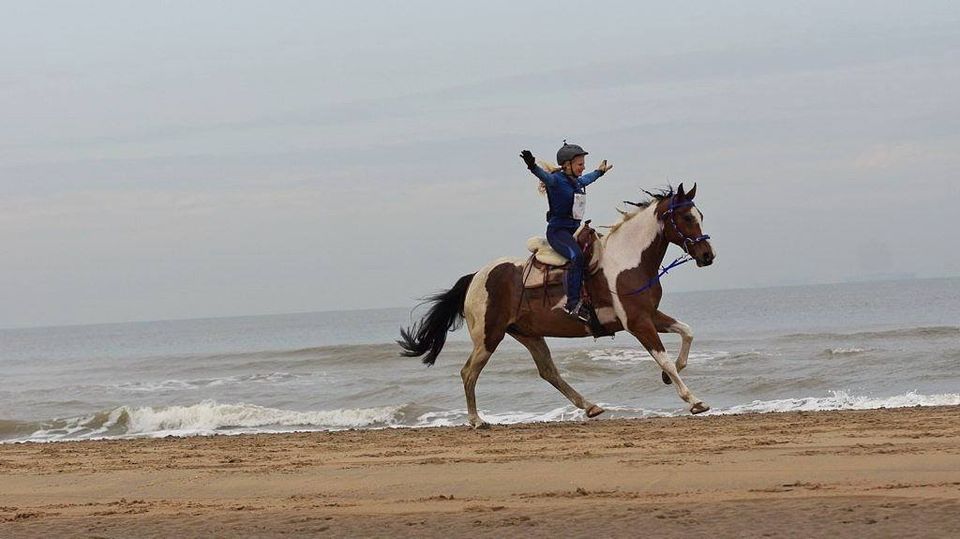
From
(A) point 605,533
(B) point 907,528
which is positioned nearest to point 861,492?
(B) point 907,528

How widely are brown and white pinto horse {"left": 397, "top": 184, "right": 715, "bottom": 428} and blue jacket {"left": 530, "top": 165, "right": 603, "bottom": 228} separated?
48 cm

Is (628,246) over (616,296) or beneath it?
over

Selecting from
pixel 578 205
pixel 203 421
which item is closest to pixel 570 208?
pixel 578 205

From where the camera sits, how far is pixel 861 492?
22.9ft

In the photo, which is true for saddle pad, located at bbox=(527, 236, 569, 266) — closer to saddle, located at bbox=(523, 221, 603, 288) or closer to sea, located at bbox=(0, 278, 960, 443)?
saddle, located at bbox=(523, 221, 603, 288)

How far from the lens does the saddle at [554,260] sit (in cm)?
1214

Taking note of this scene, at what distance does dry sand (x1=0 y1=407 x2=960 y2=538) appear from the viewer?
21.6 ft

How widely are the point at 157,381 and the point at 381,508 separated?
24582 millimetres

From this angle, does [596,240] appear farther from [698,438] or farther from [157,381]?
[157,381]

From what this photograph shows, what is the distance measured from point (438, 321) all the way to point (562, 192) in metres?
2.48

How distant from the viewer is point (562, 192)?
39.0 feet

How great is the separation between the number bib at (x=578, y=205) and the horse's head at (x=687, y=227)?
757mm

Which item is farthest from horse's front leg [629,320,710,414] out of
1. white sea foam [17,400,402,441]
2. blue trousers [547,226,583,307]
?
white sea foam [17,400,402,441]

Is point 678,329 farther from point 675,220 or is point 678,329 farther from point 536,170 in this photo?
point 536,170
